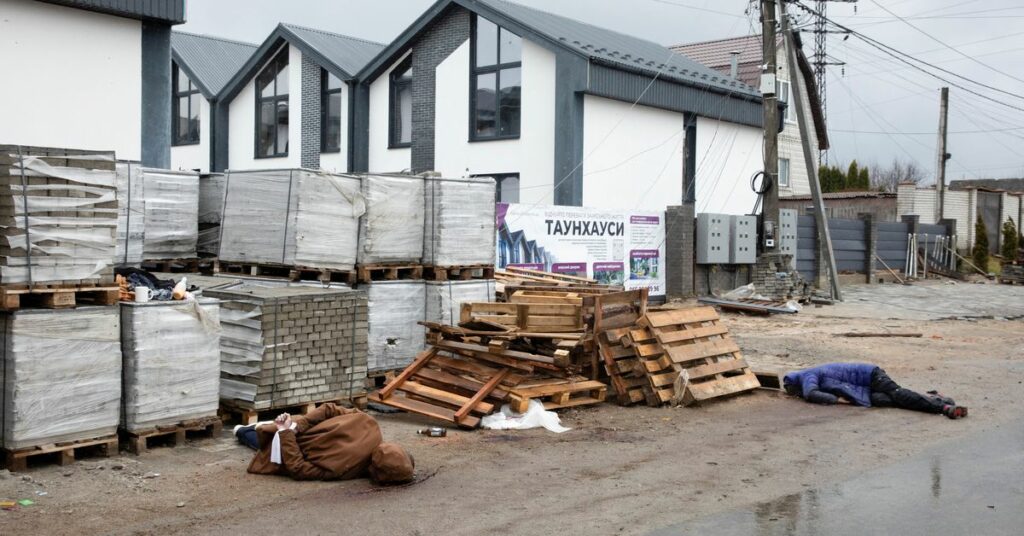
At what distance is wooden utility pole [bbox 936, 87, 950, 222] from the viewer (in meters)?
39.3

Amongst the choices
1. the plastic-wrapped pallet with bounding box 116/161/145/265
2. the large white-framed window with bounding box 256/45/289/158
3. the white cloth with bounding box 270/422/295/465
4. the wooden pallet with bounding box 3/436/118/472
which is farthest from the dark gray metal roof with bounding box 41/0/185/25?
the large white-framed window with bounding box 256/45/289/158

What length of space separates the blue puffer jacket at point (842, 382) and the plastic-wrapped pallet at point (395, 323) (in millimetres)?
4846

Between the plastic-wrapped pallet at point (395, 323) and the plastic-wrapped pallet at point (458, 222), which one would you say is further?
the plastic-wrapped pallet at point (458, 222)

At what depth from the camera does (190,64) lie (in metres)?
32.4

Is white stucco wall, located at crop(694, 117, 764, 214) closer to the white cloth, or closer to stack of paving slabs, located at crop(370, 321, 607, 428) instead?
stack of paving slabs, located at crop(370, 321, 607, 428)

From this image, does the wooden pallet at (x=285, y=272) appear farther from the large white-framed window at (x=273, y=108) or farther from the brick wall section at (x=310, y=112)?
the large white-framed window at (x=273, y=108)

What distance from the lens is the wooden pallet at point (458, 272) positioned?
12070 mm

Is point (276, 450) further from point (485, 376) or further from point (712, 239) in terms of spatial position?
point (712, 239)

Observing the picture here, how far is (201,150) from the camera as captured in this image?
104ft

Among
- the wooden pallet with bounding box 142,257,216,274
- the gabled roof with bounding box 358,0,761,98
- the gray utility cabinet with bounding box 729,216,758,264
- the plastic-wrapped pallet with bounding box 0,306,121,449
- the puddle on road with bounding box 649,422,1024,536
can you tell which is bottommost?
the puddle on road with bounding box 649,422,1024,536

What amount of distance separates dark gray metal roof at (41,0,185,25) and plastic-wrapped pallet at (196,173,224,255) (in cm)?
390

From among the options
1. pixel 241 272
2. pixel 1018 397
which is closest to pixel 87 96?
pixel 241 272

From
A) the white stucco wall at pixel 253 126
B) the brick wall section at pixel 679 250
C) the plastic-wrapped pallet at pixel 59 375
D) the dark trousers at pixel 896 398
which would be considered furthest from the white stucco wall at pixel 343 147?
the plastic-wrapped pallet at pixel 59 375

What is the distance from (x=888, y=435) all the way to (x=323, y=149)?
73.1ft
